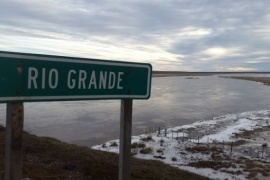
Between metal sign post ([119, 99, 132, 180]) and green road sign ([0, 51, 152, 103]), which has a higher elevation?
green road sign ([0, 51, 152, 103])

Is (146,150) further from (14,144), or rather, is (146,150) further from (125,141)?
(14,144)

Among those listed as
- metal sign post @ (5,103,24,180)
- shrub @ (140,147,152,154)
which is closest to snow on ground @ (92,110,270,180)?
shrub @ (140,147,152,154)

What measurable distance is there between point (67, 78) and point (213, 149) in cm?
1803

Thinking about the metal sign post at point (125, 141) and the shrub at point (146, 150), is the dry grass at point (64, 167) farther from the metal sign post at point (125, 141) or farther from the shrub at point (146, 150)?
the shrub at point (146, 150)

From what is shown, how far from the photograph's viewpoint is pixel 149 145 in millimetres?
19625

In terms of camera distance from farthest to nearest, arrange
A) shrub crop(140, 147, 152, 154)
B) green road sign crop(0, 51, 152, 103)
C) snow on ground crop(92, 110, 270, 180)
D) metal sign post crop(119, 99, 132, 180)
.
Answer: shrub crop(140, 147, 152, 154), snow on ground crop(92, 110, 270, 180), metal sign post crop(119, 99, 132, 180), green road sign crop(0, 51, 152, 103)

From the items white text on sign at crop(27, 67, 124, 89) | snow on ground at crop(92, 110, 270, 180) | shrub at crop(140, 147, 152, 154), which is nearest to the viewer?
white text on sign at crop(27, 67, 124, 89)

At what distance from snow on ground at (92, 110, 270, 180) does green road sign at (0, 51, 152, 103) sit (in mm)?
11346

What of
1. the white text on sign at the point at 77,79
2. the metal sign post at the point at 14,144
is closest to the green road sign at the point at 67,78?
the white text on sign at the point at 77,79

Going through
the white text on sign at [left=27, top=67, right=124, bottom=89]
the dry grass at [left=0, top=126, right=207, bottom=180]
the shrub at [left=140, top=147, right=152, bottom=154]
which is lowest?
the shrub at [left=140, top=147, right=152, bottom=154]

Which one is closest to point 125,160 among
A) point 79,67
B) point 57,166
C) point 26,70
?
point 79,67

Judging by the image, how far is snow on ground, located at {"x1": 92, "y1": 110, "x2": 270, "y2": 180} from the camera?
587 inches

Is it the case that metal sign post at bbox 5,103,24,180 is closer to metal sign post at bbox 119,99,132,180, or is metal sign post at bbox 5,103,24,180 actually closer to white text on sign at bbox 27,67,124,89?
white text on sign at bbox 27,67,124,89

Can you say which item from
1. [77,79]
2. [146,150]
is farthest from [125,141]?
[146,150]
